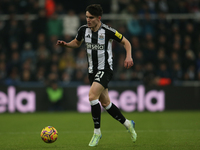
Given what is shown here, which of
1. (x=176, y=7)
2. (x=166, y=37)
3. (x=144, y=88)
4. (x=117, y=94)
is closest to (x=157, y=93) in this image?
(x=144, y=88)

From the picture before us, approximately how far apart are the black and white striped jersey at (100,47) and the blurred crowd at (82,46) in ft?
21.2

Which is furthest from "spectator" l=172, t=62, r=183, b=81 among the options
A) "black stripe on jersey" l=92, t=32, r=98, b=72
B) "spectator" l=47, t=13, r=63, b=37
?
"black stripe on jersey" l=92, t=32, r=98, b=72

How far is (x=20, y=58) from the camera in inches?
509

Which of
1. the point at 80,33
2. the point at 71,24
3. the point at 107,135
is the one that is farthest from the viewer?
the point at 71,24

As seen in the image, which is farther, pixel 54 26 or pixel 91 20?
pixel 54 26

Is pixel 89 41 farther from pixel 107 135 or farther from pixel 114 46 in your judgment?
pixel 114 46

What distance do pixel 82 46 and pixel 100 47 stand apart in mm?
7303

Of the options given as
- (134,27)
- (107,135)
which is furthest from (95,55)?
(134,27)

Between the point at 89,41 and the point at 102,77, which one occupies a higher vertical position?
the point at 89,41

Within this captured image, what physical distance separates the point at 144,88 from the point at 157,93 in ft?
1.60

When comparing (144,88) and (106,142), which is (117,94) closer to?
(144,88)

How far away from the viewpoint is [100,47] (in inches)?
228

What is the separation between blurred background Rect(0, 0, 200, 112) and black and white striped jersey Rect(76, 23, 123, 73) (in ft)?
20.7

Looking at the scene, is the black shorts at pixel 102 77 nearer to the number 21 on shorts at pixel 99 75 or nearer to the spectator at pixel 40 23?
the number 21 on shorts at pixel 99 75
